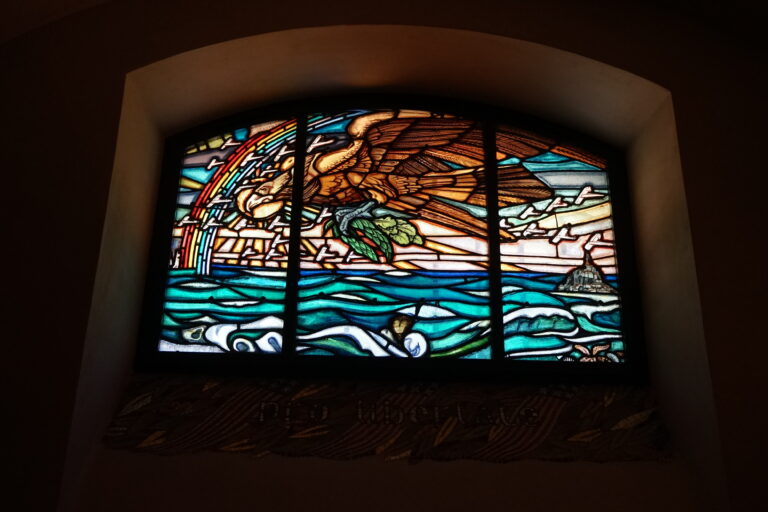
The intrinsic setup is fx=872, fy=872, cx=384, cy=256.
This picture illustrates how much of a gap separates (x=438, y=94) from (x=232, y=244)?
4.12ft

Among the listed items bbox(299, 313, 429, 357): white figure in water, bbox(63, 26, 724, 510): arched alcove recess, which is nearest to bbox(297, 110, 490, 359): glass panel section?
bbox(299, 313, 429, 357): white figure in water

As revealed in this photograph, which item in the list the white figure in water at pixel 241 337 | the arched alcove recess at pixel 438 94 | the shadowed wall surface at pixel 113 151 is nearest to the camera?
the shadowed wall surface at pixel 113 151

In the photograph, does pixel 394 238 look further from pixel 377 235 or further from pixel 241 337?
pixel 241 337

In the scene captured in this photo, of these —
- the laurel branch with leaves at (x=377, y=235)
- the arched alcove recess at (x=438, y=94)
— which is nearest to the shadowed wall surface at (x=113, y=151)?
the arched alcove recess at (x=438, y=94)

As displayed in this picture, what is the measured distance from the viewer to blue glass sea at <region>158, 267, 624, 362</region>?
3.70 metres

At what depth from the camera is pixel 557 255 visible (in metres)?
3.92

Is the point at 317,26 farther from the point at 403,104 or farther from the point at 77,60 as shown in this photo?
the point at 77,60

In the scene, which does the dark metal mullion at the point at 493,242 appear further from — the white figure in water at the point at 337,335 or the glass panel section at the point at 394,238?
the white figure in water at the point at 337,335

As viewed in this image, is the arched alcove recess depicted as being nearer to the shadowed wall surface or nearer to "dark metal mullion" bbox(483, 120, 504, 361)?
the shadowed wall surface

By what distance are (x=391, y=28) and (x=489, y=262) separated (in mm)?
1121

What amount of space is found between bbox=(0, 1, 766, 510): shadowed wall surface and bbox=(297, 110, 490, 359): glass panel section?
0.58m

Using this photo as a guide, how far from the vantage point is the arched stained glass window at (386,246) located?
3707mm

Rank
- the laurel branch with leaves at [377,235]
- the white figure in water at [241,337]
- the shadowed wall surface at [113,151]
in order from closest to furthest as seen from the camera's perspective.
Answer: the shadowed wall surface at [113,151] < the white figure in water at [241,337] < the laurel branch with leaves at [377,235]

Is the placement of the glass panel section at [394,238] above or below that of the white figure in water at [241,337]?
above
